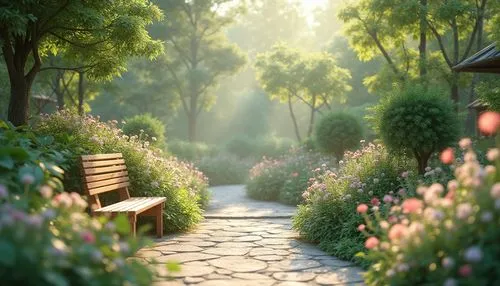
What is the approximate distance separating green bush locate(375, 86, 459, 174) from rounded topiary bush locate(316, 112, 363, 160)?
5145mm

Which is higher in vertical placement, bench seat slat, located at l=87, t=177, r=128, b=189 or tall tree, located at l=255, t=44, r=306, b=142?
tall tree, located at l=255, t=44, r=306, b=142

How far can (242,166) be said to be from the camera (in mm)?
19594

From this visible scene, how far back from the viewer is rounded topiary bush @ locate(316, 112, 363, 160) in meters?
13.0

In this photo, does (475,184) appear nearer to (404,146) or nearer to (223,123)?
(404,146)

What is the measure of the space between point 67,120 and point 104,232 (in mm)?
5016

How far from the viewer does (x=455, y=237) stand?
280cm

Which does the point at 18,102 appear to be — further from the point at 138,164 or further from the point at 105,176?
the point at 105,176

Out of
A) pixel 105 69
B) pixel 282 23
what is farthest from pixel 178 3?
pixel 282 23

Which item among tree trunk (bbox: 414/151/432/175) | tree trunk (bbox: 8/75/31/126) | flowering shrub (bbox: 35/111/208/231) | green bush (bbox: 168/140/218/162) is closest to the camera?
flowering shrub (bbox: 35/111/208/231)

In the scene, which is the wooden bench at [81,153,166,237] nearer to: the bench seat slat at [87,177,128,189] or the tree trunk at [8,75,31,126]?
the bench seat slat at [87,177,128,189]

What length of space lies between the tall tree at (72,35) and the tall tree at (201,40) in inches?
617

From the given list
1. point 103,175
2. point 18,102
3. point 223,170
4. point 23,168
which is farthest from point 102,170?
point 223,170

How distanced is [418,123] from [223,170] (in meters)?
12.1

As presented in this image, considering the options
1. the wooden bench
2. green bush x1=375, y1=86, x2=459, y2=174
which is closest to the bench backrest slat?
the wooden bench
